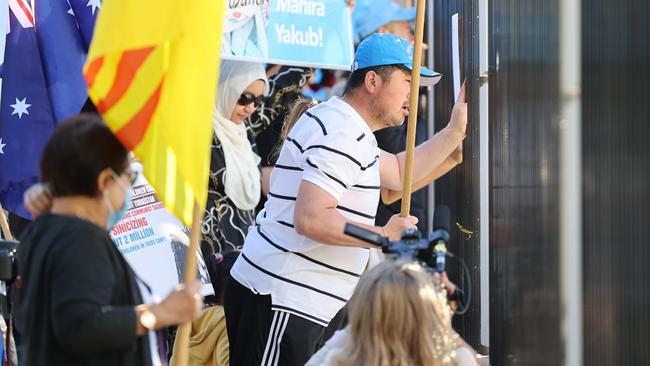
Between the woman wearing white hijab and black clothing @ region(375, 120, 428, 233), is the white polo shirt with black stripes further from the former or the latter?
black clothing @ region(375, 120, 428, 233)

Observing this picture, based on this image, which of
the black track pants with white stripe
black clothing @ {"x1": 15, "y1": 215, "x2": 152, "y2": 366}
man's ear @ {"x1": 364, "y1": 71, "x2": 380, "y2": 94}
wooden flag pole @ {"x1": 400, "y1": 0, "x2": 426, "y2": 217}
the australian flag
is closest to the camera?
black clothing @ {"x1": 15, "y1": 215, "x2": 152, "y2": 366}

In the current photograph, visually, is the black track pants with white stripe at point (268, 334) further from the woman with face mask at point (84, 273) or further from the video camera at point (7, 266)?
the woman with face mask at point (84, 273)

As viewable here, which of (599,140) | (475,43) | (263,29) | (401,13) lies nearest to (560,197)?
(599,140)

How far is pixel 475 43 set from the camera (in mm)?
5113

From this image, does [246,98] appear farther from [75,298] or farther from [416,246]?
[75,298]

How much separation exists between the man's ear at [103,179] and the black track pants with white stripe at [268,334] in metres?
1.53

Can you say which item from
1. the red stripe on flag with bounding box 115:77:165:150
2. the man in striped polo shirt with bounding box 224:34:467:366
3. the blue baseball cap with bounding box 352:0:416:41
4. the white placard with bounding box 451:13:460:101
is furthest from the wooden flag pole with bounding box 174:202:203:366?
the blue baseball cap with bounding box 352:0:416:41

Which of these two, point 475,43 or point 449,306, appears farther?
point 475,43

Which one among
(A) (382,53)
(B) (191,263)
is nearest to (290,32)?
(A) (382,53)

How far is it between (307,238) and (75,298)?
1649 mm

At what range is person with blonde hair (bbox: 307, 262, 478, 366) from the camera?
3.50 m

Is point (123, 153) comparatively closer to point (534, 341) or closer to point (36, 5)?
point (534, 341)

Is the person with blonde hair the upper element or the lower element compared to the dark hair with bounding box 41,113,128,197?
lower

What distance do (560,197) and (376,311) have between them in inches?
25.0
